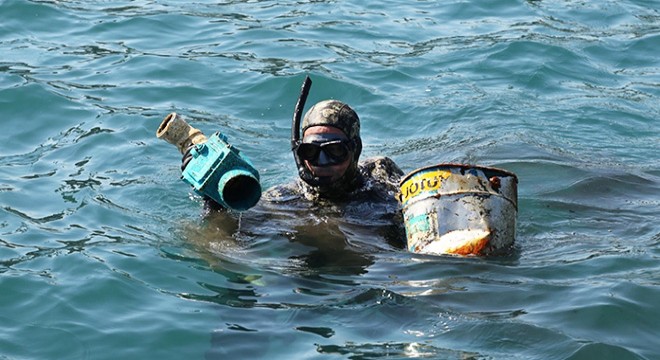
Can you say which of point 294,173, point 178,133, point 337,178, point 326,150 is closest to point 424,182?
point 326,150

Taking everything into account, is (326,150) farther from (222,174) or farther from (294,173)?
(294,173)

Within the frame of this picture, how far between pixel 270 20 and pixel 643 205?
5.45 metres

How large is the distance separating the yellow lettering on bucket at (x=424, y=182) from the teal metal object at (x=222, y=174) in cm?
85

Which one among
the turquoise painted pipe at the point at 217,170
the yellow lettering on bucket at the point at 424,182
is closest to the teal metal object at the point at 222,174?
the turquoise painted pipe at the point at 217,170

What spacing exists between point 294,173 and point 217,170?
2493 millimetres

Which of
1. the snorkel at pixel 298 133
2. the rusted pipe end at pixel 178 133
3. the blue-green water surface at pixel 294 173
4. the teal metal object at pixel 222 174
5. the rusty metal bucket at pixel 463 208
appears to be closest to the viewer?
the blue-green water surface at pixel 294 173

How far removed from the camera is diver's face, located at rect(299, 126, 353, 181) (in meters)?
7.45

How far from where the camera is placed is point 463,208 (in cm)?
664

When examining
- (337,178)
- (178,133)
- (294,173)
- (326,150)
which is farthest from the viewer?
(294,173)

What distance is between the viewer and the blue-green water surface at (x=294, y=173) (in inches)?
245

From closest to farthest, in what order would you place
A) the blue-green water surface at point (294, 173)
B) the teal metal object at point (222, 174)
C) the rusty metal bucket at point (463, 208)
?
1. the blue-green water surface at point (294, 173)
2. the rusty metal bucket at point (463, 208)
3. the teal metal object at point (222, 174)

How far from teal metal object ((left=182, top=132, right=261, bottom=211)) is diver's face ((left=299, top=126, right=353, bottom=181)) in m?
0.53

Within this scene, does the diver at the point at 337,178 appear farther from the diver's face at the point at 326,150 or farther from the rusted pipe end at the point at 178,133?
the rusted pipe end at the point at 178,133

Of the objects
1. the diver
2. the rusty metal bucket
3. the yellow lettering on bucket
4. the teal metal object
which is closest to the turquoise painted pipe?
the teal metal object
